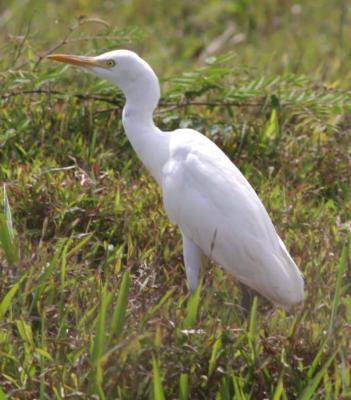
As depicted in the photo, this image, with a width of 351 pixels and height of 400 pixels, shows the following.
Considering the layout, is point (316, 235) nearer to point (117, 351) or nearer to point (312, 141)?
point (312, 141)

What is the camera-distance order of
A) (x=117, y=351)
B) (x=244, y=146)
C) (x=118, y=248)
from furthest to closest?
1. (x=244, y=146)
2. (x=118, y=248)
3. (x=117, y=351)

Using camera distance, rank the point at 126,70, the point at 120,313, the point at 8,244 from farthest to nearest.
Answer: the point at 126,70
the point at 8,244
the point at 120,313

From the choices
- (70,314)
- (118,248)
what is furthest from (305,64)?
(70,314)

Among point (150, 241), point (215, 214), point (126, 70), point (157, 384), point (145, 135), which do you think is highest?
point (126, 70)

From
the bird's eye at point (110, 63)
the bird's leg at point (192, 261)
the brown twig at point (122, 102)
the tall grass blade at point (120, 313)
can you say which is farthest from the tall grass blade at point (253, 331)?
the brown twig at point (122, 102)

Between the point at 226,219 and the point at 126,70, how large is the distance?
2.41ft

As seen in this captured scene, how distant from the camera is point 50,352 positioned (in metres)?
3.30

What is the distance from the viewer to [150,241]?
169 inches

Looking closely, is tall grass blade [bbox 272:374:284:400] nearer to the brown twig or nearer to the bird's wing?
the bird's wing

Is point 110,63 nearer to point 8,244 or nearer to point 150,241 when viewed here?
point 150,241

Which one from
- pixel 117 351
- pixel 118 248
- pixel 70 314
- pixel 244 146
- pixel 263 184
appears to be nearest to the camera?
pixel 117 351

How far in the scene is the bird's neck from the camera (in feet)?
13.6

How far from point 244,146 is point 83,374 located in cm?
222

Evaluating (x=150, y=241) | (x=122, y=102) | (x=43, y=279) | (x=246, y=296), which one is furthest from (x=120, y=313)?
(x=122, y=102)
